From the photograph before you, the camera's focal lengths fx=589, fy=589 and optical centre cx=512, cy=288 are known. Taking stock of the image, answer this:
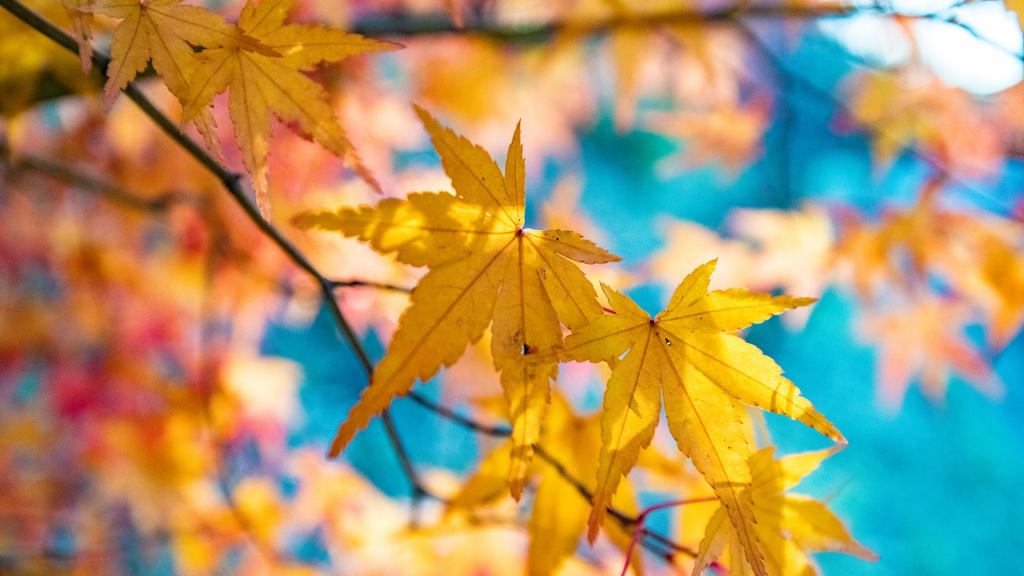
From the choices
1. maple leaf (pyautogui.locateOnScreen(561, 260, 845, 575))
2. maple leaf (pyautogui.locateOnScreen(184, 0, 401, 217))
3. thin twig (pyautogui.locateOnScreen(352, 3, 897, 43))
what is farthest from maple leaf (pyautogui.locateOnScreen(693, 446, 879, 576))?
thin twig (pyautogui.locateOnScreen(352, 3, 897, 43))

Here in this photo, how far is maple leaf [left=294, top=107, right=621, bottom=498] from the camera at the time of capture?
0.38 meters

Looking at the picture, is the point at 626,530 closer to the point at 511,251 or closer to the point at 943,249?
the point at 511,251

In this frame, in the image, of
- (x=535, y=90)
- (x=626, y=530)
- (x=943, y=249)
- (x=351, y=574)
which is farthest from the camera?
(x=535, y=90)

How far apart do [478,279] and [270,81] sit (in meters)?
0.22

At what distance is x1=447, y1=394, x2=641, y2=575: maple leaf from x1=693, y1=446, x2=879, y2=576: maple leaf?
12 centimetres

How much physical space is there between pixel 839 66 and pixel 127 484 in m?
5.49

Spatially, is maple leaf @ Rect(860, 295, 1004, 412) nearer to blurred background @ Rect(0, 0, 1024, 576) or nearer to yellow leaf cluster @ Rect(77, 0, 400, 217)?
blurred background @ Rect(0, 0, 1024, 576)

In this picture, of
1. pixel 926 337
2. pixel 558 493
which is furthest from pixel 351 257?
pixel 926 337

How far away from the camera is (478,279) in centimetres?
42

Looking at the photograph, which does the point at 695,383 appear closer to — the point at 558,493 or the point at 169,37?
the point at 558,493

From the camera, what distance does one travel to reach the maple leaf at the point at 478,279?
378 mm

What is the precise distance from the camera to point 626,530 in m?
0.54

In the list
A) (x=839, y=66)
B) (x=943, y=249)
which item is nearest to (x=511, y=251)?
(x=943, y=249)

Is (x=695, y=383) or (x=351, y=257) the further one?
(x=351, y=257)
